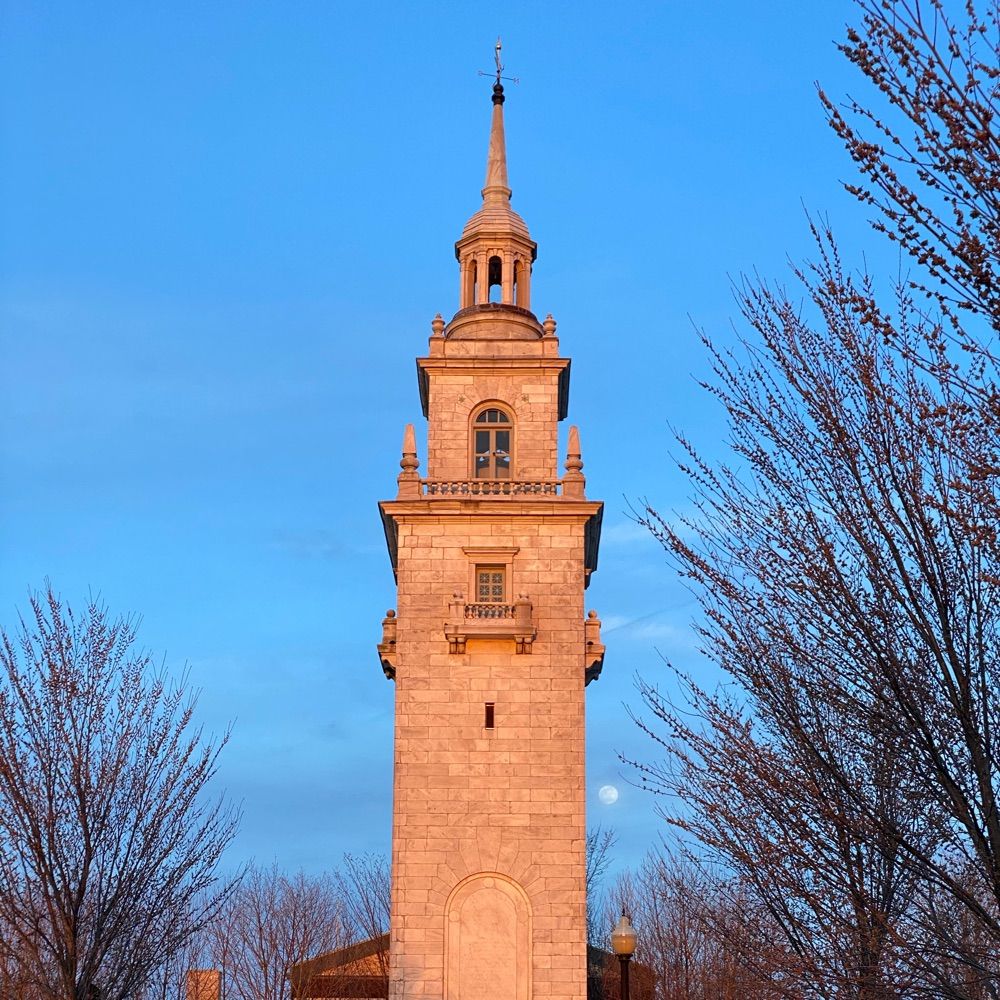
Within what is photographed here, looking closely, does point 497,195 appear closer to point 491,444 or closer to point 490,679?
point 491,444

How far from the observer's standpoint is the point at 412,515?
45.7m

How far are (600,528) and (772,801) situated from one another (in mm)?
28131

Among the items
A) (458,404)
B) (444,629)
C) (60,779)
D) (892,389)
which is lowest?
(60,779)

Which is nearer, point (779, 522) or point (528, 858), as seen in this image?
point (779, 522)

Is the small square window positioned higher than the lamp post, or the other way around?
the small square window

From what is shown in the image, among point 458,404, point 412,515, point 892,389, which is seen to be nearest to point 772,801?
point 892,389

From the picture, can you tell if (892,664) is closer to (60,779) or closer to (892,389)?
(892,389)

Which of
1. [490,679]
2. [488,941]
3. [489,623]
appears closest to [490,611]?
[489,623]

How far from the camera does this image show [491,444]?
48.1 m

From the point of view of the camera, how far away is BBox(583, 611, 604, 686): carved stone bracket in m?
45.3

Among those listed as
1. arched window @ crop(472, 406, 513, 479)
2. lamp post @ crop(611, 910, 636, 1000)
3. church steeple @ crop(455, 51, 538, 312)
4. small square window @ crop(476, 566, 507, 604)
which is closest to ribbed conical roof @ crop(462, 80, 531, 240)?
church steeple @ crop(455, 51, 538, 312)

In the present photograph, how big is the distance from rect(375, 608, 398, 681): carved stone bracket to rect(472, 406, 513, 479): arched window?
5316mm

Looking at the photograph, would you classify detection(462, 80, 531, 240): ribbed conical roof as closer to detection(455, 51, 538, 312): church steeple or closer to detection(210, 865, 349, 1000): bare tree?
detection(455, 51, 538, 312): church steeple

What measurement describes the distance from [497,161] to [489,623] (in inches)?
739
